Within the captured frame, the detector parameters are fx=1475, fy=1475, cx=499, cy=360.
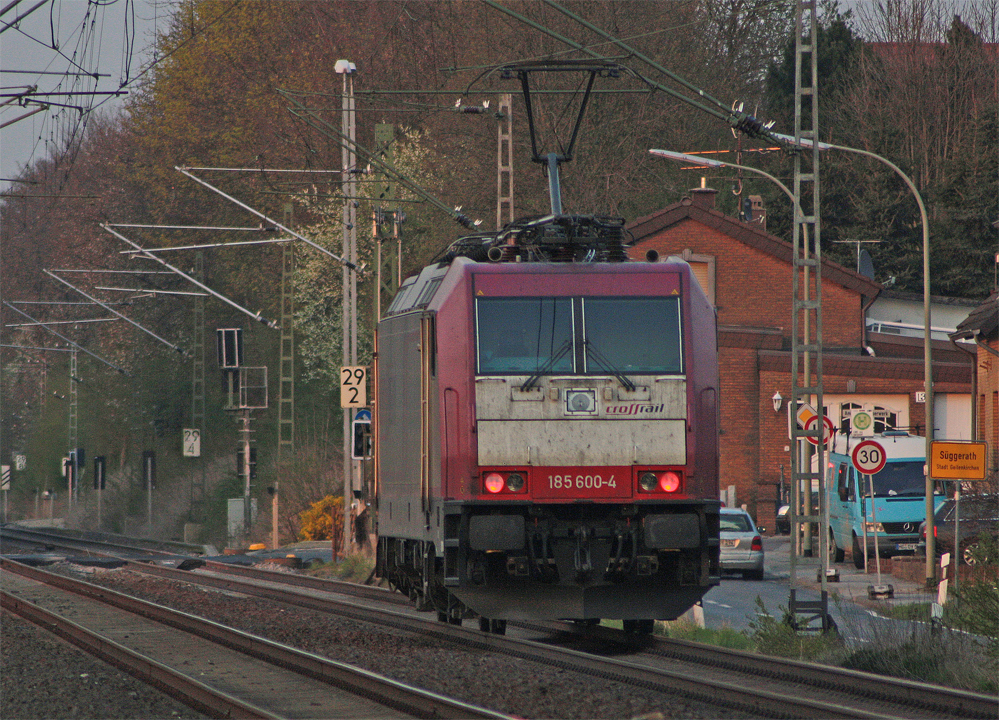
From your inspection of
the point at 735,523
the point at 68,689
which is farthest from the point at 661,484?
the point at 735,523

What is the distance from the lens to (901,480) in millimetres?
30734

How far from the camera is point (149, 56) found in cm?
6569

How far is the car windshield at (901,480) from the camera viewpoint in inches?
1192

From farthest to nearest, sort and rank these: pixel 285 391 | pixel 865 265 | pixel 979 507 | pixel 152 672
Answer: pixel 285 391, pixel 865 265, pixel 979 507, pixel 152 672

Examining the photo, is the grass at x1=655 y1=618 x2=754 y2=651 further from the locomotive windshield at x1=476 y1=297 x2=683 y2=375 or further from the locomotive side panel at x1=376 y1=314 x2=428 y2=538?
the locomotive windshield at x1=476 y1=297 x2=683 y2=375

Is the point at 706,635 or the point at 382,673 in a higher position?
the point at 382,673

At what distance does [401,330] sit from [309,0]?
47.9 m

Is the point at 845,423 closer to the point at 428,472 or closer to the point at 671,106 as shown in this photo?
the point at 671,106

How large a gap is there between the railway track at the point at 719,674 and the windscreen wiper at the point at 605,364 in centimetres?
243

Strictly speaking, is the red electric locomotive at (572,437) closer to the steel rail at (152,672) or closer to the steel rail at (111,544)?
the steel rail at (152,672)

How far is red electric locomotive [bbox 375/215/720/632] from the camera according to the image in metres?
13.1

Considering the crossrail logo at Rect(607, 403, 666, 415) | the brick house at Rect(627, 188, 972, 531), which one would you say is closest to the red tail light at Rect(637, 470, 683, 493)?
the crossrail logo at Rect(607, 403, 666, 415)

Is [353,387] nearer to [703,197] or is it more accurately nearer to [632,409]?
[632,409]

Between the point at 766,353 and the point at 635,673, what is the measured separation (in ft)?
103
